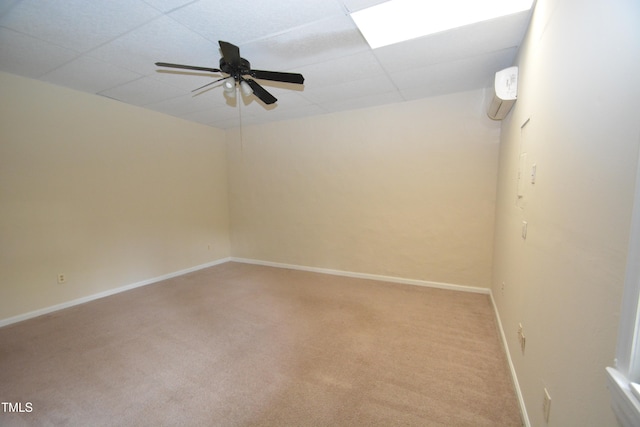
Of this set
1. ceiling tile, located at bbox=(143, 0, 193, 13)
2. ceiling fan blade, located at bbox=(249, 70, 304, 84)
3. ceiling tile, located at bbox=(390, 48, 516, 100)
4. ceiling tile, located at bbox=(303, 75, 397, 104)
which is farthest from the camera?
ceiling tile, located at bbox=(303, 75, 397, 104)

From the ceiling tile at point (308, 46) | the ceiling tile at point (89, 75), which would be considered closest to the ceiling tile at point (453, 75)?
the ceiling tile at point (308, 46)

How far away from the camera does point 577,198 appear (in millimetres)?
982

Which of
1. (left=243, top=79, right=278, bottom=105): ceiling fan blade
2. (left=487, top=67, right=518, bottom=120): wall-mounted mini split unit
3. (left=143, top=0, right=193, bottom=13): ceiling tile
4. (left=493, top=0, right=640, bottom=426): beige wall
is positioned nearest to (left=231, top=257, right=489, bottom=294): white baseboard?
(left=493, top=0, right=640, bottom=426): beige wall

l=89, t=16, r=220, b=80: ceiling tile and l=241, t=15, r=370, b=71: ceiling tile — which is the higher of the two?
l=89, t=16, r=220, b=80: ceiling tile

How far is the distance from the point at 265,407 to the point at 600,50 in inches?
90.7

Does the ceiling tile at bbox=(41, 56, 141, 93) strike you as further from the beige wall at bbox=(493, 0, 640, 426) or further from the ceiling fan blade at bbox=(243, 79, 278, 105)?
the beige wall at bbox=(493, 0, 640, 426)

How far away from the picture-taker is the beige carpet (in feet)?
5.23

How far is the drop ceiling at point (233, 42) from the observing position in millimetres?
1805

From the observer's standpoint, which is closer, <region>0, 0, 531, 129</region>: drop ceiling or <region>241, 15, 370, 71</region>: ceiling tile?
<region>0, 0, 531, 129</region>: drop ceiling

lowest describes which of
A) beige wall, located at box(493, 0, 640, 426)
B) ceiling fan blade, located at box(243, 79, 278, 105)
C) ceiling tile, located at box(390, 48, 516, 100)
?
beige wall, located at box(493, 0, 640, 426)

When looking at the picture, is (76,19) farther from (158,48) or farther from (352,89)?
(352,89)

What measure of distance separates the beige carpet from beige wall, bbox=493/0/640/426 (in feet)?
1.78

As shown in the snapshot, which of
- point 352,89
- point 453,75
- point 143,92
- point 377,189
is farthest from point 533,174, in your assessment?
point 143,92

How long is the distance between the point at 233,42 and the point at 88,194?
2.80 meters
